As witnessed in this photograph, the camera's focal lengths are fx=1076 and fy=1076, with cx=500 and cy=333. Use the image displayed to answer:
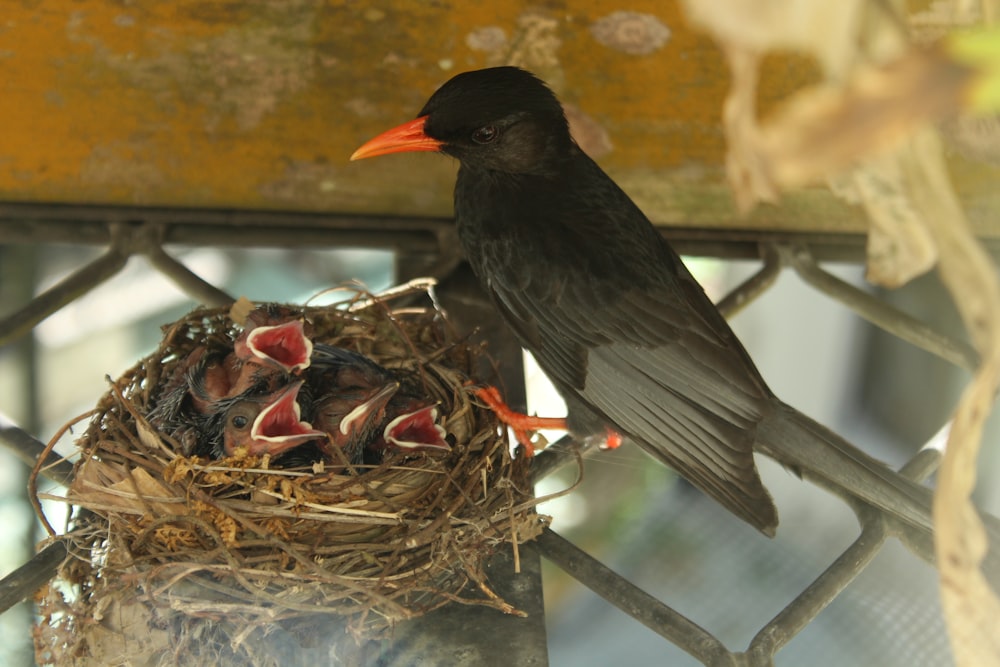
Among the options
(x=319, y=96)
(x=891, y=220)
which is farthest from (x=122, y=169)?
(x=891, y=220)

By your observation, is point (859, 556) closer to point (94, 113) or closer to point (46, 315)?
point (46, 315)

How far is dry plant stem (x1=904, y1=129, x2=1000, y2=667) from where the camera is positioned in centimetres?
107

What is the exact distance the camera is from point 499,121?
3.57 metres

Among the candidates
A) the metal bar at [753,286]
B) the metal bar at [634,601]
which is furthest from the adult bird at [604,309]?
the metal bar at [753,286]

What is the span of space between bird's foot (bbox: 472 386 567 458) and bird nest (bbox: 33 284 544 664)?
0.89 feet

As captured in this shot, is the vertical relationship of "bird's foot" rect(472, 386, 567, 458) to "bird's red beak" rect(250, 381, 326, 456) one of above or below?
below

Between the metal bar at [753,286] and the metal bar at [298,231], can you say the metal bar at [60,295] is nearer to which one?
the metal bar at [298,231]

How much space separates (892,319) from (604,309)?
4.23 feet

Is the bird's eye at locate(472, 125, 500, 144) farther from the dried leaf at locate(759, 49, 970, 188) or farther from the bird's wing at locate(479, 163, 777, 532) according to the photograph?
the dried leaf at locate(759, 49, 970, 188)

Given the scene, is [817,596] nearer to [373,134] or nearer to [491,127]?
[491,127]

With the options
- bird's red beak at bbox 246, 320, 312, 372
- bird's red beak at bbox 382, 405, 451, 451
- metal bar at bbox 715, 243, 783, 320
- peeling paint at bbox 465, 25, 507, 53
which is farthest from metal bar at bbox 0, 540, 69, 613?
metal bar at bbox 715, 243, 783, 320

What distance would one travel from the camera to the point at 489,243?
140 inches

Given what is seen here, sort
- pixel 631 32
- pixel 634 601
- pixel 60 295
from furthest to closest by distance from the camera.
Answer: pixel 631 32
pixel 60 295
pixel 634 601

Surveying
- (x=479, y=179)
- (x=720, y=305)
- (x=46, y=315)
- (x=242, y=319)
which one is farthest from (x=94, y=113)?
(x=720, y=305)
